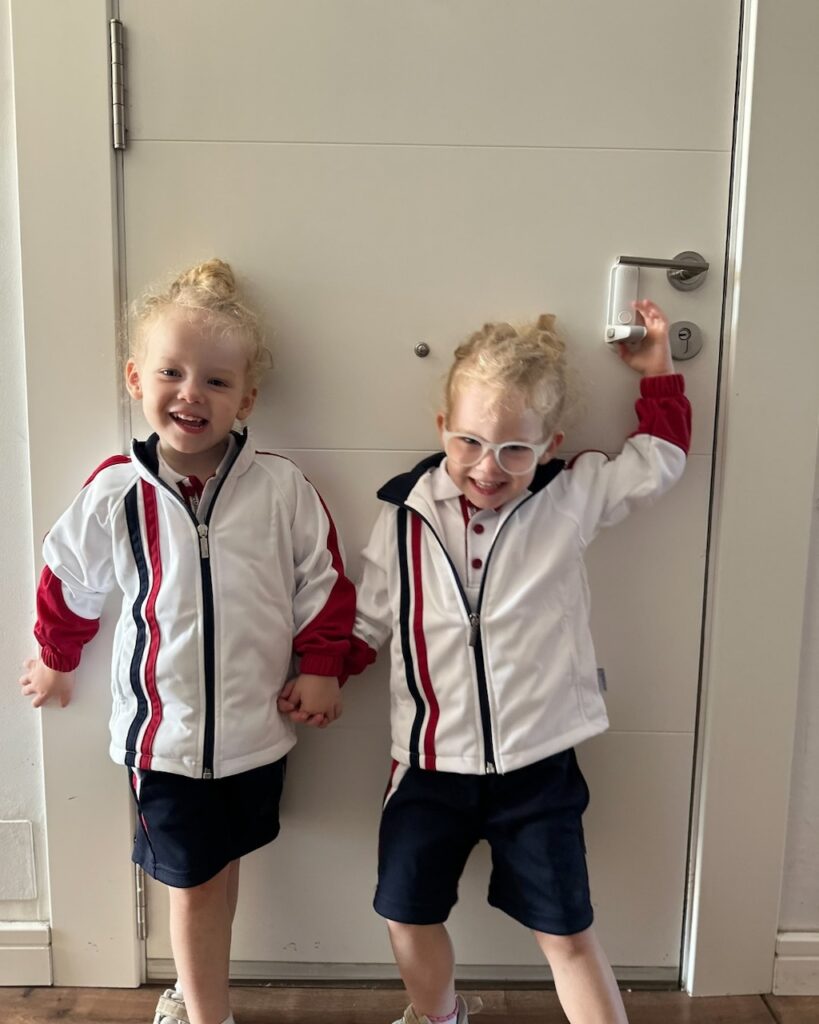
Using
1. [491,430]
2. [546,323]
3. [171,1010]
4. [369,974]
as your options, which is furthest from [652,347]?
[171,1010]

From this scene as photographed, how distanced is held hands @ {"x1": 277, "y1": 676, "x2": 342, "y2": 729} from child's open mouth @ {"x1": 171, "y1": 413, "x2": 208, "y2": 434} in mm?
432

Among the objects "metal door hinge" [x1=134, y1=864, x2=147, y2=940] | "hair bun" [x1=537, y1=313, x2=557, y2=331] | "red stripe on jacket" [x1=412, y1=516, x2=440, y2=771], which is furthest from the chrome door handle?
"metal door hinge" [x1=134, y1=864, x2=147, y2=940]

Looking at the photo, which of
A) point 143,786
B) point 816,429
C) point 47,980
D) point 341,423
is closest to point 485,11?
point 341,423

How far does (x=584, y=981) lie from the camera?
1249 mm

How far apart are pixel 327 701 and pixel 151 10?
45.2 inches

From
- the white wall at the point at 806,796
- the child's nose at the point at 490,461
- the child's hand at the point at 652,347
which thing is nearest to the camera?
the child's nose at the point at 490,461

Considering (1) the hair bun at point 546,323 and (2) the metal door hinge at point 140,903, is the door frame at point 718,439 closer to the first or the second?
(2) the metal door hinge at point 140,903

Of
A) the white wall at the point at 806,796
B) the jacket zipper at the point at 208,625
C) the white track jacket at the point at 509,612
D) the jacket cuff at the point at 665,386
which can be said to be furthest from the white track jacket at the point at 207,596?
the white wall at the point at 806,796

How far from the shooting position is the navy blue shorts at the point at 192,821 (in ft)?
4.10

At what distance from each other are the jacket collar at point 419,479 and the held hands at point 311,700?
0.31 metres

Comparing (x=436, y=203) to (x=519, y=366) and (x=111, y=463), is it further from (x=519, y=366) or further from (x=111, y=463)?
(x=111, y=463)

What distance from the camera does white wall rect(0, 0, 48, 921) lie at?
51.6 inches

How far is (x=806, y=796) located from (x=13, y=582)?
1478mm

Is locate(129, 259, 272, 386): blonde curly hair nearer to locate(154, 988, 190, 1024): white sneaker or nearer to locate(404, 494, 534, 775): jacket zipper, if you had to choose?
locate(404, 494, 534, 775): jacket zipper
